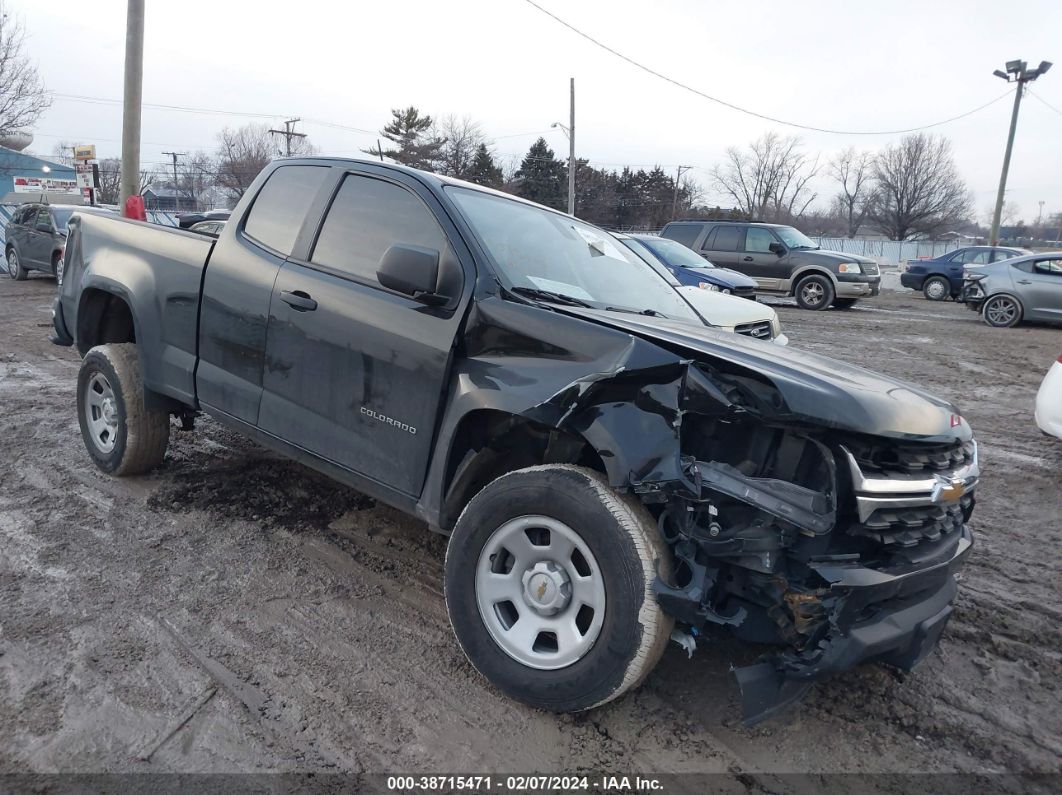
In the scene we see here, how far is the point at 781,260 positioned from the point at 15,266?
17.8 m

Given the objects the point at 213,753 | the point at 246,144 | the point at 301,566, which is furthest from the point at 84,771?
the point at 246,144

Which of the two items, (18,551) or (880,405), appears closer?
(880,405)

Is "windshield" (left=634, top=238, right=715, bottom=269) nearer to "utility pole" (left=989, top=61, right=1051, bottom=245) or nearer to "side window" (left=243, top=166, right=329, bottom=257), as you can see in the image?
"side window" (left=243, top=166, right=329, bottom=257)

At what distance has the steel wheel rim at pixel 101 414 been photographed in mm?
4723

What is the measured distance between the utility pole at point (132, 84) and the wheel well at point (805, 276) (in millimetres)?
14071

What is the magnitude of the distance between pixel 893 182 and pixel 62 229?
67.9 m

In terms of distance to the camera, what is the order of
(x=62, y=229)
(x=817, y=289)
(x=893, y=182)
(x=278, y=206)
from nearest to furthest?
(x=278, y=206) → (x=62, y=229) → (x=817, y=289) → (x=893, y=182)

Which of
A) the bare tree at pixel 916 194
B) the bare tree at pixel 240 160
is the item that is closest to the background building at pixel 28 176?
the bare tree at pixel 240 160

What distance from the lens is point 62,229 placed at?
1530cm

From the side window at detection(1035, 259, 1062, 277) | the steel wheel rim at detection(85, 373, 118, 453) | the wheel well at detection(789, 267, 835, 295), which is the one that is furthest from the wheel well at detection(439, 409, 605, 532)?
the wheel well at detection(789, 267, 835, 295)

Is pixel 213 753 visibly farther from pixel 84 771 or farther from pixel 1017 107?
pixel 1017 107

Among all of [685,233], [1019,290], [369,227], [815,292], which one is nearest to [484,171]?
[685,233]

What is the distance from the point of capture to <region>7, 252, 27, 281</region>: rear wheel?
16906mm

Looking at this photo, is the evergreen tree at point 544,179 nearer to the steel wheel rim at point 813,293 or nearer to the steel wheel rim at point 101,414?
the steel wheel rim at point 813,293
